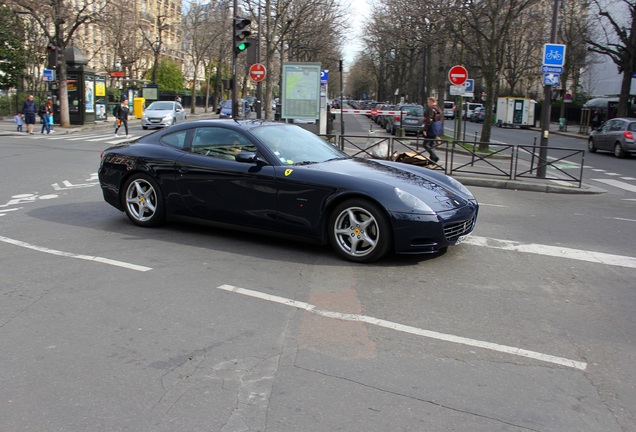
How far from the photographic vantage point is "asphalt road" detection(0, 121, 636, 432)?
11.1 ft

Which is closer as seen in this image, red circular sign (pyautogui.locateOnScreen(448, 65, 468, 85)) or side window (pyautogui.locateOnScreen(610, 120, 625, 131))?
red circular sign (pyautogui.locateOnScreen(448, 65, 468, 85))

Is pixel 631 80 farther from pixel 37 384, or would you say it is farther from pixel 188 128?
pixel 37 384

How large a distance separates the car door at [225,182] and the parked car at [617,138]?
2079 cm

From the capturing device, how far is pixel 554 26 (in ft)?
46.4

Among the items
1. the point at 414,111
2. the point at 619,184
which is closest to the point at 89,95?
the point at 414,111

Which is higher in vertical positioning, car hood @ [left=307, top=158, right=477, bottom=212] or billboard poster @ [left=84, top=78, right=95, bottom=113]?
billboard poster @ [left=84, top=78, right=95, bottom=113]

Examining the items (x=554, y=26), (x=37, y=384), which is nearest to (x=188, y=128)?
(x=37, y=384)

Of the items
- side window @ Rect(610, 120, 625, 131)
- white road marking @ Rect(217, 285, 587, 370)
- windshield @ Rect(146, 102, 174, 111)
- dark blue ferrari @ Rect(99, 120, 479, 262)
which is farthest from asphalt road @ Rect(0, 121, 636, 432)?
windshield @ Rect(146, 102, 174, 111)

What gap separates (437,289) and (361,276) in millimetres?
769

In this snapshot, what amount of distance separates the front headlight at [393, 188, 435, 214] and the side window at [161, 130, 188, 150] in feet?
9.48

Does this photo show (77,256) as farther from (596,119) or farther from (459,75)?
(596,119)

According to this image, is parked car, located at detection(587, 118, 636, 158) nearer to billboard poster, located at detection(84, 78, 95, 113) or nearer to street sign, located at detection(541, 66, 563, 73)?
street sign, located at detection(541, 66, 563, 73)

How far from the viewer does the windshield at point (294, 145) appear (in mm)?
6910

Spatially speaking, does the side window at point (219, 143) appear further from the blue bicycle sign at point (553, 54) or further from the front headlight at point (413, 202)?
the blue bicycle sign at point (553, 54)
